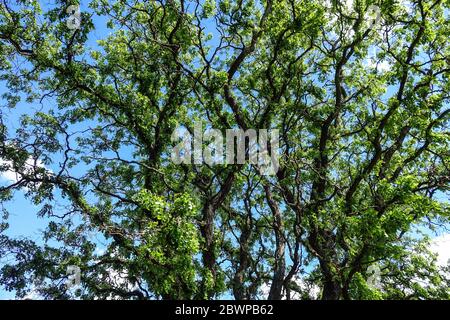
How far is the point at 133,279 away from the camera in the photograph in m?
13.4

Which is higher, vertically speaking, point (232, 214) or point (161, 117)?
point (161, 117)

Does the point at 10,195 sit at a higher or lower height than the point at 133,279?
higher

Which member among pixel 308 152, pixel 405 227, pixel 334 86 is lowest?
pixel 405 227

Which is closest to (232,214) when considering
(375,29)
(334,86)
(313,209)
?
(313,209)

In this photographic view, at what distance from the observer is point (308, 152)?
13961 millimetres

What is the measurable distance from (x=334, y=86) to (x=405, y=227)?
6062 millimetres

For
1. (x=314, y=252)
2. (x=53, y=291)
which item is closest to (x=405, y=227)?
(x=314, y=252)

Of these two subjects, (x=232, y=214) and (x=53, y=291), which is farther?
(x=232, y=214)
